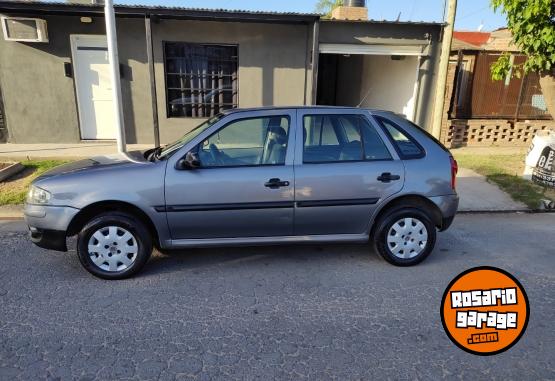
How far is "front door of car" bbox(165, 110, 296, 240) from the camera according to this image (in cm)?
370

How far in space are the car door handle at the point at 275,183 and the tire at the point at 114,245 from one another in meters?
1.18

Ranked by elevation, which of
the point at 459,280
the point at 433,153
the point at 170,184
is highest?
the point at 433,153

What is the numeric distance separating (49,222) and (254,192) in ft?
5.96

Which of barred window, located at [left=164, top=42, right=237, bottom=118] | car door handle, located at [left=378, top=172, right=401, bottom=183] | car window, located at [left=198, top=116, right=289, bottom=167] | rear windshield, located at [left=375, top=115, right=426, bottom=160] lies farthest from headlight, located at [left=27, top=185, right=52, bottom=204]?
barred window, located at [left=164, top=42, right=237, bottom=118]

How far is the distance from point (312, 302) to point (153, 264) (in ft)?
5.54

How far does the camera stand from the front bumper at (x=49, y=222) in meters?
3.59

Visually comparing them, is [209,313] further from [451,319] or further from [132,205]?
[451,319]

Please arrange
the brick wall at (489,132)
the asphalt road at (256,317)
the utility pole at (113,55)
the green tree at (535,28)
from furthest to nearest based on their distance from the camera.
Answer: the brick wall at (489,132) → the green tree at (535,28) → the utility pole at (113,55) → the asphalt road at (256,317)

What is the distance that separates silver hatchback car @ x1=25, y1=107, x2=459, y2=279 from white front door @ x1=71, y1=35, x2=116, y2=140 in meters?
6.05

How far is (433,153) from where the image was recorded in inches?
161

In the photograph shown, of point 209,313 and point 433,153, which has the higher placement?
point 433,153

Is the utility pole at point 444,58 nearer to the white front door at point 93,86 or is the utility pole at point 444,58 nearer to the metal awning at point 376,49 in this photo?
the metal awning at point 376,49

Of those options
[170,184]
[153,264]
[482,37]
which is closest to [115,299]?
[153,264]

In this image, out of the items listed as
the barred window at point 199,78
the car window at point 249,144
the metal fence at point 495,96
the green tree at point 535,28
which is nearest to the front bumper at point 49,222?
the car window at point 249,144
